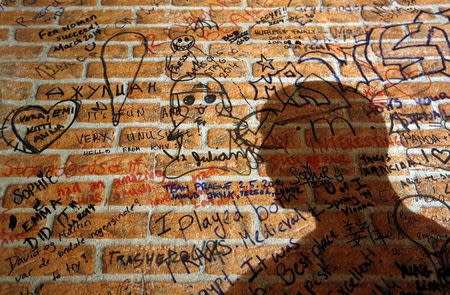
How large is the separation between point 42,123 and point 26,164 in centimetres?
16

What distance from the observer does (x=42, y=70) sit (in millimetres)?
1284

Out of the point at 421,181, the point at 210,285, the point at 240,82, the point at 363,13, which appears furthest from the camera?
the point at 363,13

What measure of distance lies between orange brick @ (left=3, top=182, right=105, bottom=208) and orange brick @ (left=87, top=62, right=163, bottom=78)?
0.43 meters

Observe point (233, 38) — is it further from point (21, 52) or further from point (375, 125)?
point (21, 52)

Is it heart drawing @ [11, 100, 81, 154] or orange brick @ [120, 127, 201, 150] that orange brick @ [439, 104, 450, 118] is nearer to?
orange brick @ [120, 127, 201, 150]

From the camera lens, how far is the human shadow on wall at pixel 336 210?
1.02 m

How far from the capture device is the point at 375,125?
1.20 m

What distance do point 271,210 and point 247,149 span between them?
0.23 metres

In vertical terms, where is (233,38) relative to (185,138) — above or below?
above

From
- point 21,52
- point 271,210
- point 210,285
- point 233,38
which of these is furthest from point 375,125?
point 21,52

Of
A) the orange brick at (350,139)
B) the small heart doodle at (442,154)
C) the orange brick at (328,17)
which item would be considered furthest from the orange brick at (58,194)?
the small heart doodle at (442,154)

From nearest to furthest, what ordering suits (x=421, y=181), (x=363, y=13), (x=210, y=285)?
(x=210, y=285)
(x=421, y=181)
(x=363, y=13)

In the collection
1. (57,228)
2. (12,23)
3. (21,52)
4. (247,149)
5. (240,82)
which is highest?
(12,23)

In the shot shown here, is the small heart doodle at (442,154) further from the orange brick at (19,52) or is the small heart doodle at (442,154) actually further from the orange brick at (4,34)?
the orange brick at (4,34)
